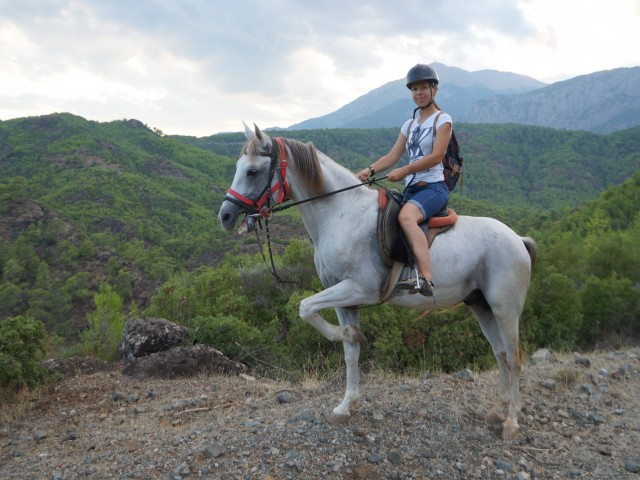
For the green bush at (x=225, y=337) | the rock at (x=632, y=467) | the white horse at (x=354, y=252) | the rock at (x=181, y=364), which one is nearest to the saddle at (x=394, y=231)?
the white horse at (x=354, y=252)

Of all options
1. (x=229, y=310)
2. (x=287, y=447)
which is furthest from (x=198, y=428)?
(x=229, y=310)

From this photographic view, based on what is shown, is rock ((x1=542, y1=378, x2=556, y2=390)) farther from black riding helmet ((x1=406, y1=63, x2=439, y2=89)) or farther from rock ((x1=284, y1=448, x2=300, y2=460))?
black riding helmet ((x1=406, y1=63, x2=439, y2=89))

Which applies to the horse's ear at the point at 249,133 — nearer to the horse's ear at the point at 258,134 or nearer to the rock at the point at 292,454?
the horse's ear at the point at 258,134

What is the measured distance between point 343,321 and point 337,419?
0.90 metres

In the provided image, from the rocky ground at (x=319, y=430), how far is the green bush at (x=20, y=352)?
0.96 ft

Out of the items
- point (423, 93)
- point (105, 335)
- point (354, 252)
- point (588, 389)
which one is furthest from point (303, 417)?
point (105, 335)

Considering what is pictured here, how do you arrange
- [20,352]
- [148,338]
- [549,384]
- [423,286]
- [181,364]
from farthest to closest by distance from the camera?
[148,338] < [181,364] < [20,352] < [549,384] < [423,286]

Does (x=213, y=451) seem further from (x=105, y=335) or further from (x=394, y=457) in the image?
(x=105, y=335)

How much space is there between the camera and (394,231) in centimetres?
381

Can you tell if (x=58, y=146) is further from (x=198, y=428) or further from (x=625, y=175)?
(x=625, y=175)

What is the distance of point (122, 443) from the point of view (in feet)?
13.4

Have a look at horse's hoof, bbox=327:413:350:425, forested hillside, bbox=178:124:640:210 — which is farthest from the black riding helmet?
forested hillside, bbox=178:124:640:210

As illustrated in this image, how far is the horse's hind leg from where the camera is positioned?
432 cm

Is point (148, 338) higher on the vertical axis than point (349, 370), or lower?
lower
